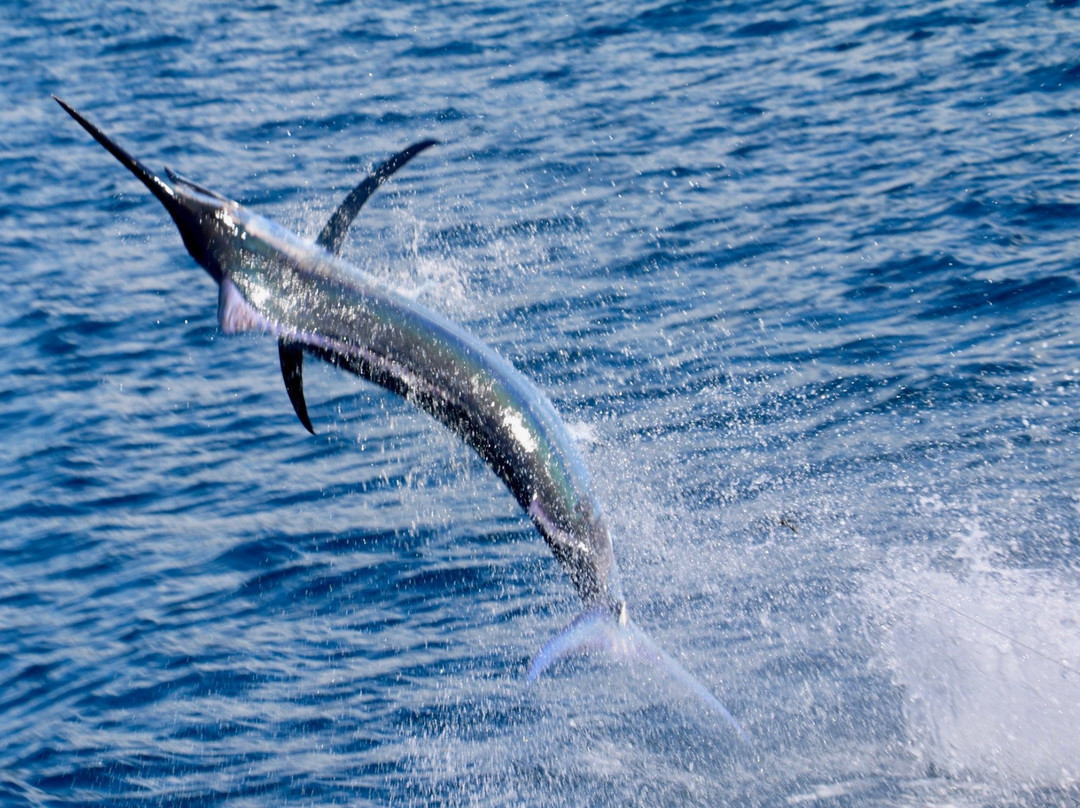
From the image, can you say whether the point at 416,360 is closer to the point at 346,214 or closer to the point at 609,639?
the point at 346,214

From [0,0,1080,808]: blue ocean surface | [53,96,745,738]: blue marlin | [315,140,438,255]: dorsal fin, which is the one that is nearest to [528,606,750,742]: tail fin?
[53,96,745,738]: blue marlin

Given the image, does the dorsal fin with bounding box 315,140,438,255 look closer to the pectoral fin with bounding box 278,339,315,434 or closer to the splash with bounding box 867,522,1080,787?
the pectoral fin with bounding box 278,339,315,434

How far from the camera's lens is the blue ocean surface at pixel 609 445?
845 cm

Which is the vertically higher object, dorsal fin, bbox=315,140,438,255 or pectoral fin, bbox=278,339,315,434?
dorsal fin, bbox=315,140,438,255

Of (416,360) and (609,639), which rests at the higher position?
(416,360)

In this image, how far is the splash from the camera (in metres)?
7.85

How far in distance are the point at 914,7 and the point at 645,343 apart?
30.7 feet

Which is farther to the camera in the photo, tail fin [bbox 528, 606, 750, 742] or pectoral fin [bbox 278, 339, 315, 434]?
pectoral fin [bbox 278, 339, 315, 434]

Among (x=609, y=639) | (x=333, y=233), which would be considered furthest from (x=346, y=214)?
(x=609, y=639)

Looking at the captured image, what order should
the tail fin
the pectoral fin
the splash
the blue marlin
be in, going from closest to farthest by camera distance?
the tail fin → the blue marlin → the pectoral fin → the splash

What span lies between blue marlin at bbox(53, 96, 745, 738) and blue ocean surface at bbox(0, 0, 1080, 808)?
0.76 m

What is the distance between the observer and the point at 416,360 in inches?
265

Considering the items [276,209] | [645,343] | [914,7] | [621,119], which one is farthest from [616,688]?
[914,7]

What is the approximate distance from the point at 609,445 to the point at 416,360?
4.33 metres
